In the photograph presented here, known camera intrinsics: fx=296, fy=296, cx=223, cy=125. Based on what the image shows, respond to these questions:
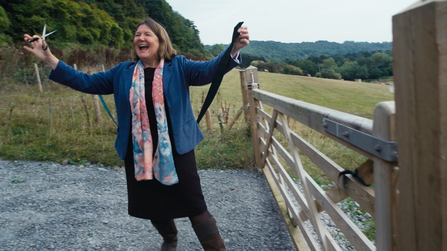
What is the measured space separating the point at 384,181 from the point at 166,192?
60.3 inches

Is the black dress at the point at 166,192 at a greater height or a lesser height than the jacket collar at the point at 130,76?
lesser

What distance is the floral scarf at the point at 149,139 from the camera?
2020 mm

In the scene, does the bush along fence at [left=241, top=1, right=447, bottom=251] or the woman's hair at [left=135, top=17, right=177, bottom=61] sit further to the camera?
the woman's hair at [left=135, top=17, right=177, bottom=61]

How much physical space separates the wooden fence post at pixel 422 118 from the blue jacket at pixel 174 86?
133 cm

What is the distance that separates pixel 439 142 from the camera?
0.69 metres

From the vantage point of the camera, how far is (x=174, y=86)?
81.7 inches

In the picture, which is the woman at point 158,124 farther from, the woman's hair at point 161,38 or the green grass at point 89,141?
the green grass at point 89,141

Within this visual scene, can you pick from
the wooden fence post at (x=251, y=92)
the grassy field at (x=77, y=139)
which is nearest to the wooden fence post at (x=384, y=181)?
the wooden fence post at (x=251, y=92)

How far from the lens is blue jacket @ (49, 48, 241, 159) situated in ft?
6.72

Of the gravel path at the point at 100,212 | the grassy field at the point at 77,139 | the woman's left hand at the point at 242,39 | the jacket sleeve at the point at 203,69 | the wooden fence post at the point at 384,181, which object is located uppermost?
the woman's left hand at the point at 242,39

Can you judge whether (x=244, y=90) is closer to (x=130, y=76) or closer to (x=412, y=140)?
(x=130, y=76)

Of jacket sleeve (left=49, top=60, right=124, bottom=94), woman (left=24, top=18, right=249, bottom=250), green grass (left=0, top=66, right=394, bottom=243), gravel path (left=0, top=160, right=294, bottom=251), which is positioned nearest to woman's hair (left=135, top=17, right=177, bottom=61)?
woman (left=24, top=18, right=249, bottom=250)

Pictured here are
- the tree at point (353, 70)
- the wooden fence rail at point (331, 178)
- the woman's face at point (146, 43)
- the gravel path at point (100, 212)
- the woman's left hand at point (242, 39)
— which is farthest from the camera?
the tree at point (353, 70)

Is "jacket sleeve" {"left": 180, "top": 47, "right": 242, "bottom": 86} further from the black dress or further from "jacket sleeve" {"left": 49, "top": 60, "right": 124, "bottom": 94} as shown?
"jacket sleeve" {"left": 49, "top": 60, "right": 124, "bottom": 94}
